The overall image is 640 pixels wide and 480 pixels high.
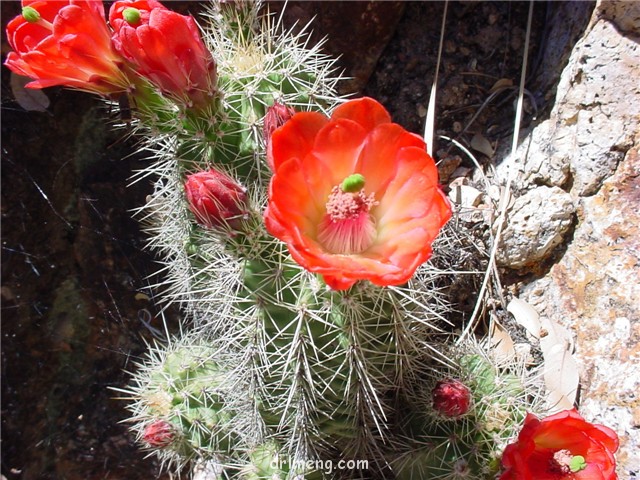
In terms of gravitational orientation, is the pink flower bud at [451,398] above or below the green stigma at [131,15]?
below

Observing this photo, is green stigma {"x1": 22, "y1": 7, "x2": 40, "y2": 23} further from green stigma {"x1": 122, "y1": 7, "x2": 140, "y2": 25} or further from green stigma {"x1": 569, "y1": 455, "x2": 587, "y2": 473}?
green stigma {"x1": 569, "y1": 455, "x2": 587, "y2": 473}

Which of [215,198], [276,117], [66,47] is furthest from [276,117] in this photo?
[66,47]

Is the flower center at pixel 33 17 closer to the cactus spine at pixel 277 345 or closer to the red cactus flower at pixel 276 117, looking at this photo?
the cactus spine at pixel 277 345

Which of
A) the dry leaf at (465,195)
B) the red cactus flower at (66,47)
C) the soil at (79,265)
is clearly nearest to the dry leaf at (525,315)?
the dry leaf at (465,195)

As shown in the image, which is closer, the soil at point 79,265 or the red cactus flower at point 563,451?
the red cactus flower at point 563,451

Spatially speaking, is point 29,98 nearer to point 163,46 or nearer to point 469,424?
point 163,46

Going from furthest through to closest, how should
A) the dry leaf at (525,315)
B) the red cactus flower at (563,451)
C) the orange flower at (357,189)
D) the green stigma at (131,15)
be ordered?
the dry leaf at (525,315) < the red cactus flower at (563,451) < the green stigma at (131,15) < the orange flower at (357,189)

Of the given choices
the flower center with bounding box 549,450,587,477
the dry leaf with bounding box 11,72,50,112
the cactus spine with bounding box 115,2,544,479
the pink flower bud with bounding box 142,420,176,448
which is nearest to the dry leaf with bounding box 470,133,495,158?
the cactus spine with bounding box 115,2,544,479
